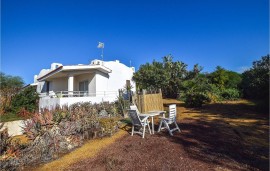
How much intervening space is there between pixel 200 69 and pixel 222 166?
25.2 meters

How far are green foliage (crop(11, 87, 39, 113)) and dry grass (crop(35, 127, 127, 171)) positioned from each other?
963 centimetres

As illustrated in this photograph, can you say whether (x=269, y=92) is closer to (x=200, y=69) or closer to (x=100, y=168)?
(x=100, y=168)

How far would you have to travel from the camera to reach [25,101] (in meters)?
14.5

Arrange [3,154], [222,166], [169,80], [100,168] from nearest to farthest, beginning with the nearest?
[222,166] < [100,168] < [3,154] < [169,80]

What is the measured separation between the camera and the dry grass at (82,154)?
5240 mm

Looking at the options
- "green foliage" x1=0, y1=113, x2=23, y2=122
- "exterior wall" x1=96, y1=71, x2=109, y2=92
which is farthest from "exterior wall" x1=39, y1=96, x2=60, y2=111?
"exterior wall" x1=96, y1=71, x2=109, y2=92

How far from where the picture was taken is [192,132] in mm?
7598

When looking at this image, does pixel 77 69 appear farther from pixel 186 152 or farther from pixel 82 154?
pixel 186 152

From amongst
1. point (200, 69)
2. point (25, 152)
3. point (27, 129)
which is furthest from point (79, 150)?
point (200, 69)

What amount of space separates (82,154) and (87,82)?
1327 cm

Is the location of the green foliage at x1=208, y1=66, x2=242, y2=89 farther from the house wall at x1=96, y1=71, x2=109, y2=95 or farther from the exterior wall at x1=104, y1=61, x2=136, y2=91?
the house wall at x1=96, y1=71, x2=109, y2=95

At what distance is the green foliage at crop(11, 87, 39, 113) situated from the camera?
13710mm

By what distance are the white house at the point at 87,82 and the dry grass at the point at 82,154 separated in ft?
24.8

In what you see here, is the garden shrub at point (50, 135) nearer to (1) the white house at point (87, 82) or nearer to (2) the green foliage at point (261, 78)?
(1) the white house at point (87, 82)
